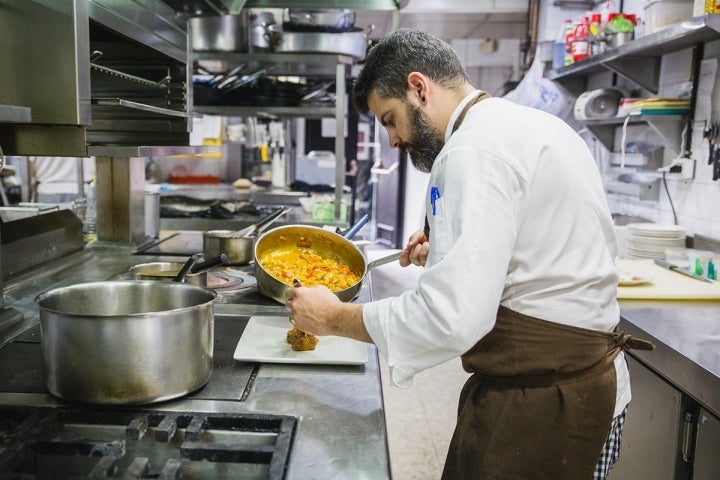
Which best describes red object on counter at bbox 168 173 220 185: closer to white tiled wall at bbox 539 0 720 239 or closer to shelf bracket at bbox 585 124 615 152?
shelf bracket at bbox 585 124 615 152

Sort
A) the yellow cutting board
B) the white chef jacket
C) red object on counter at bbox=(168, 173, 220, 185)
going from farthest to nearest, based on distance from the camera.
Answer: red object on counter at bbox=(168, 173, 220, 185)
the yellow cutting board
the white chef jacket

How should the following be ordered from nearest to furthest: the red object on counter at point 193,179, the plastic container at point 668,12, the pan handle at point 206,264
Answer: the pan handle at point 206,264, the plastic container at point 668,12, the red object on counter at point 193,179

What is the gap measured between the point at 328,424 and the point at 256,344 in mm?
448

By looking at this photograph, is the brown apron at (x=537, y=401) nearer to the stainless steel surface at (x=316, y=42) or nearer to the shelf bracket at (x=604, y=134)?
the stainless steel surface at (x=316, y=42)

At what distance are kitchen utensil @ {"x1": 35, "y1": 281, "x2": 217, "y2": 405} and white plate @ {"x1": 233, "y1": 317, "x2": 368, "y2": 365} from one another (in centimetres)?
24

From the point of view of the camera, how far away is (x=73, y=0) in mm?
1570

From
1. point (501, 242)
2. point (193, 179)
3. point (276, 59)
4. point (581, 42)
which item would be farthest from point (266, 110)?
point (501, 242)

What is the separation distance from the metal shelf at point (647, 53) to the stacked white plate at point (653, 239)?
93 cm

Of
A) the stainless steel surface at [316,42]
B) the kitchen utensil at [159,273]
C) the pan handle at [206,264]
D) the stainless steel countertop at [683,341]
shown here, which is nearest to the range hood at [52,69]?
the pan handle at [206,264]

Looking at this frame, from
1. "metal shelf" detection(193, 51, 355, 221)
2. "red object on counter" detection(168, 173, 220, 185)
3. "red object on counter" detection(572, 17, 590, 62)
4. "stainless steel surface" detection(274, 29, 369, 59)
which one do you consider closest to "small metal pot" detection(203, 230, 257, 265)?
"metal shelf" detection(193, 51, 355, 221)

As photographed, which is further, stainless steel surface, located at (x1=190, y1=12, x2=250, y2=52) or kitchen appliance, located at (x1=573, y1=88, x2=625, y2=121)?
kitchen appliance, located at (x1=573, y1=88, x2=625, y2=121)

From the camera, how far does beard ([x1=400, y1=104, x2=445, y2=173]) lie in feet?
4.82

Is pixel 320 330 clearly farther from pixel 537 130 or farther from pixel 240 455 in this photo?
pixel 537 130

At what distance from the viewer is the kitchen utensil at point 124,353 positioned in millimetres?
1183
